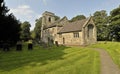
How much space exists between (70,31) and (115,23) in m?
18.4

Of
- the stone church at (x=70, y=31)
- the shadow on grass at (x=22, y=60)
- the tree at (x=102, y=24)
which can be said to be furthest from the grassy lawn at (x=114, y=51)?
the tree at (x=102, y=24)

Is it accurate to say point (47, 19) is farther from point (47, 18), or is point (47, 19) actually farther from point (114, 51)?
point (114, 51)

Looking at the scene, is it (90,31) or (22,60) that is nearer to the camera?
(22,60)

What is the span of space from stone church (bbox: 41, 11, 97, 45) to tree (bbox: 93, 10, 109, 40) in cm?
1776

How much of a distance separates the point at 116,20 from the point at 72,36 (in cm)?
2092

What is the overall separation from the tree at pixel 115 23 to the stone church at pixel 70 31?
46.3ft

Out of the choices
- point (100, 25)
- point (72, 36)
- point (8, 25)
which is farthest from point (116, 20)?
point (8, 25)

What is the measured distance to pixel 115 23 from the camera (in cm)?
5731

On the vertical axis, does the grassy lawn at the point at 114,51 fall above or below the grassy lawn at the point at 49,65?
above

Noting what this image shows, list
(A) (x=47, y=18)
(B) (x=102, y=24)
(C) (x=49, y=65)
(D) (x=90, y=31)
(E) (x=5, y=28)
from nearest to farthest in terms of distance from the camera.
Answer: (C) (x=49, y=65) → (E) (x=5, y=28) → (D) (x=90, y=31) → (A) (x=47, y=18) → (B) (x=102, y=24)

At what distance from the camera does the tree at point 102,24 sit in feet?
219

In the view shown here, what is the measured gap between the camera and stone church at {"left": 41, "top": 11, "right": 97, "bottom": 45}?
1864 inches

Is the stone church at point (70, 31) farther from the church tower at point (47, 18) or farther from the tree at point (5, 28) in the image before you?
the tree at point (5, 28)

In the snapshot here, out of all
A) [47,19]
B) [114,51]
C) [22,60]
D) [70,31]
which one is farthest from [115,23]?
[22,60]
